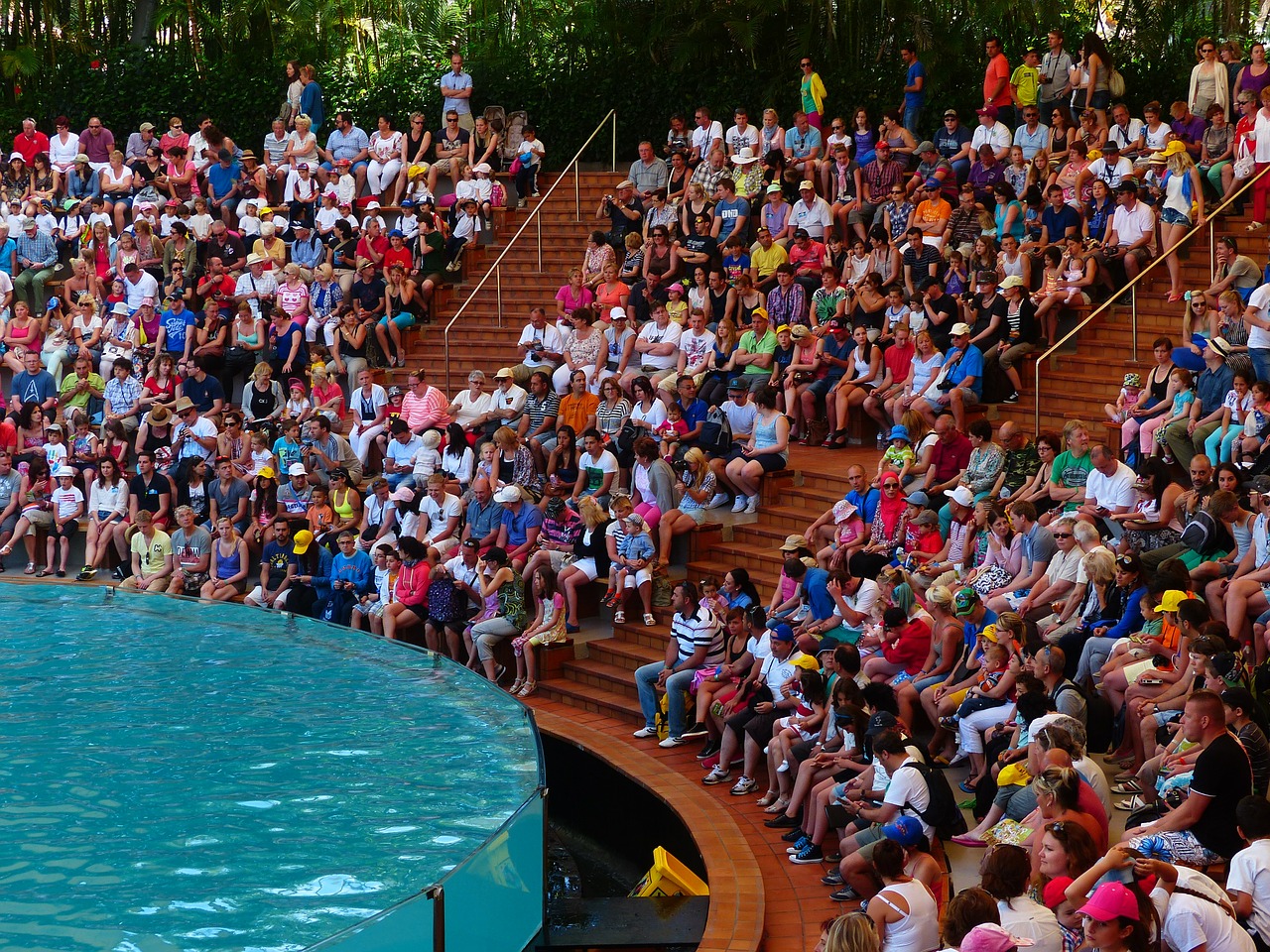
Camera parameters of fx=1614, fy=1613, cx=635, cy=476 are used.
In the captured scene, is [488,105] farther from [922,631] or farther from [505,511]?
[922,631]

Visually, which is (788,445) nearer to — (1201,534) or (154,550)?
(1201,534)

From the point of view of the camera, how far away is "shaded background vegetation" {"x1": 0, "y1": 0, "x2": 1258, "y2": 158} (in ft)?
63.5

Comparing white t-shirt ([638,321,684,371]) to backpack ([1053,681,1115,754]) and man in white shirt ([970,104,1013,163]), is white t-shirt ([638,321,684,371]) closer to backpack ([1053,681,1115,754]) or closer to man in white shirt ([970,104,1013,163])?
man in white shirt ([970,104,1013,163])

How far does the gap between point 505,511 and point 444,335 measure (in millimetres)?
4983

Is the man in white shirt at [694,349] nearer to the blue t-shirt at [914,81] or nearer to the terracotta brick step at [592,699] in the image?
the terracotta brick step at [592,699]

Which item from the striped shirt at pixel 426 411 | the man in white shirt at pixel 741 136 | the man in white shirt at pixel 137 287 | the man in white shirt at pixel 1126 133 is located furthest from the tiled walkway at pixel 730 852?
the man in white shirt at pixel 137 287

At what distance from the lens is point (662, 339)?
52.5 feet

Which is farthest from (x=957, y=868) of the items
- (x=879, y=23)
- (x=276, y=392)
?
(x=879, y=23)

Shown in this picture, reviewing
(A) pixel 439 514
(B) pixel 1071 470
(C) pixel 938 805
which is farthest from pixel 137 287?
(C) pixel 938 805

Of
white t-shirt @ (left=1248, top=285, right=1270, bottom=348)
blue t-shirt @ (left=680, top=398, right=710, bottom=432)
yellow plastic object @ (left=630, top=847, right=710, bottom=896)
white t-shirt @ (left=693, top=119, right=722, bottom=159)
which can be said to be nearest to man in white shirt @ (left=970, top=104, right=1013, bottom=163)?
white t-shirt @ (left=693, top=119, right=722, bottom=159)

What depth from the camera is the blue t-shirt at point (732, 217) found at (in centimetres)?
1734

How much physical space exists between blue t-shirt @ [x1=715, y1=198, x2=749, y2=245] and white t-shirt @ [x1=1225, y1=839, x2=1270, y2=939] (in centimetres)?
1150

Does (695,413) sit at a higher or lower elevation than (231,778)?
higher

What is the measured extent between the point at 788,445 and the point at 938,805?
259 inches
